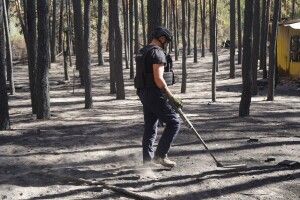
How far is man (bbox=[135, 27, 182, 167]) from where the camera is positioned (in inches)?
242

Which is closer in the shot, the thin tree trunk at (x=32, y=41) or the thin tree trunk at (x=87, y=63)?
the thin tree trunk at (x=32, y=41)

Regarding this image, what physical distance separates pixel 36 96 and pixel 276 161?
7.82 metres

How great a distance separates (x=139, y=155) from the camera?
24.9ft

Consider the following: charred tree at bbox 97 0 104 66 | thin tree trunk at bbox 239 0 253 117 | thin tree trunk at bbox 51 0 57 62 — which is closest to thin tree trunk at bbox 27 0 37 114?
thin tree trunk at bbox 239 0 253 117

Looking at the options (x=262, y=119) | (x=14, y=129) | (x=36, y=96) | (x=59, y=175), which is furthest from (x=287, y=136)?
(x=36, y=96)

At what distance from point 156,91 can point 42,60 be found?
6.40 m

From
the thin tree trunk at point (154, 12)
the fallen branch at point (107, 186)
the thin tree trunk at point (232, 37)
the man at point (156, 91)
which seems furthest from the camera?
the thin tree trunk at point (232, 37)

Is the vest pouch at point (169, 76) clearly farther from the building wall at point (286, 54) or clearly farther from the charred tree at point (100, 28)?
the charred tree at point (100, 28)

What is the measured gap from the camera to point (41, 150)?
26.8 feet

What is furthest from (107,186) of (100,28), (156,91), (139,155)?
(100,28)

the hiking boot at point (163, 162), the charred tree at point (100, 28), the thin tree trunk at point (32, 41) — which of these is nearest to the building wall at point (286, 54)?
the charred tree at point (100, 28)

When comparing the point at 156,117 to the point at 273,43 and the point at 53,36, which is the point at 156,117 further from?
the point at 53,36

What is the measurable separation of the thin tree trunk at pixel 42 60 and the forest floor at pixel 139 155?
473 millimetres

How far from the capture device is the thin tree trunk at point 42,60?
1174 cm
